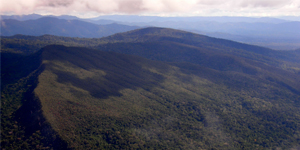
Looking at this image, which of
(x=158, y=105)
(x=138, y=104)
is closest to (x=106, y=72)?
(x=138, y=104)

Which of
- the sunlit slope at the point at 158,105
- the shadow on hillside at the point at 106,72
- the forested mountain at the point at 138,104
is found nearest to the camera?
the forested mountain at the point at 138,104

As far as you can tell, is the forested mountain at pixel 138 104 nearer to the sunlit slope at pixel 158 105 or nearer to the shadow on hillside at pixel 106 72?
the sunlit slope at pixel 158 105

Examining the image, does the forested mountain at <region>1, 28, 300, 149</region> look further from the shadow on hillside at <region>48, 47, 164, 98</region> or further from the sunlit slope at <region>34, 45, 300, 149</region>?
the shadow on hillside at <region>48, 47, 164, 98</region>

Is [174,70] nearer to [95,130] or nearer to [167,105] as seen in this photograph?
[167,105]

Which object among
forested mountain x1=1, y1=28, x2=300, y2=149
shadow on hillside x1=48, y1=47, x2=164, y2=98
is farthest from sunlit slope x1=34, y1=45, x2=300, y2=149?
shadow on hillside x1=48, y1=47, x2=164, y2=98

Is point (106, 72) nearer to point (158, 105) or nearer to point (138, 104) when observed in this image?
point (138, 104)

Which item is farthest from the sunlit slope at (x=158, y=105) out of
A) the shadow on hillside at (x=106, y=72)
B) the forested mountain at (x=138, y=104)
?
the shadow on hillside at (x=106, y=72)
